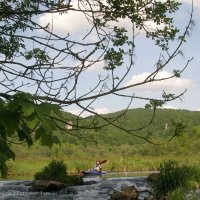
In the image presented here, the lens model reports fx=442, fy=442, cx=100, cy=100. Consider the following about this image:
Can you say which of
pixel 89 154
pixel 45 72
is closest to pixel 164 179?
pixel 45 72

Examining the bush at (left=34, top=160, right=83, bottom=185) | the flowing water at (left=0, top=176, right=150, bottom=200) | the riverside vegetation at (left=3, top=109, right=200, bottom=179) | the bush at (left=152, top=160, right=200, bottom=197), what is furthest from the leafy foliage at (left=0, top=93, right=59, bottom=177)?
the bush at (left=34, top=160, right=83, bottom=185)

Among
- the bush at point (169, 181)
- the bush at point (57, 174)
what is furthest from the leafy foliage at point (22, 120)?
the bush at point (57, 174)

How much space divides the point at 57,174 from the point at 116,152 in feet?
171

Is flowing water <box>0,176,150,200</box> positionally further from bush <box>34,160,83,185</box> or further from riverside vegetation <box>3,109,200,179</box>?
riverside vegetation <box>3,109,200,179</box>

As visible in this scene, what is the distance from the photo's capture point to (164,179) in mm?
15359

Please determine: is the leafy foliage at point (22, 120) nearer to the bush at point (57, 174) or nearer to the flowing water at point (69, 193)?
the flowing water at point (69, 193)

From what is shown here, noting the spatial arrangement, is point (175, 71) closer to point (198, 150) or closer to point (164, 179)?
point (164, 179)

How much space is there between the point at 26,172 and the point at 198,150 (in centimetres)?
3636

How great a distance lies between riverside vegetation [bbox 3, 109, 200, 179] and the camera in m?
12.9

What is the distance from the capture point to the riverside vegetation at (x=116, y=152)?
12.9m

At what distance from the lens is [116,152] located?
7500cm

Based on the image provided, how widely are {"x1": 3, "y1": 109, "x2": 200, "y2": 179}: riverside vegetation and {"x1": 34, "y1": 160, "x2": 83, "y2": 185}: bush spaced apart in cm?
150

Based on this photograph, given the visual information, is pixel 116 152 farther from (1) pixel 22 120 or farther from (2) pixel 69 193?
(1) pixel 22 120

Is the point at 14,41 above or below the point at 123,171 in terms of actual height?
above
